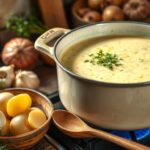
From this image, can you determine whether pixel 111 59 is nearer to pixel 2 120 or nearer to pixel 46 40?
pixel 46 40

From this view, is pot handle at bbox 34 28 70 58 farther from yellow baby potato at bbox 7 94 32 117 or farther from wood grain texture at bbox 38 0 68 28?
wood grain texture at bbox 38 0 68 28

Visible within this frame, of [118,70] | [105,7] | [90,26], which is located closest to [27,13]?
[105,7]

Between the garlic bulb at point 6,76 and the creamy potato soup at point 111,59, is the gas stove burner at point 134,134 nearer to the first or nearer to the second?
the creamy potato soup at point 111,59

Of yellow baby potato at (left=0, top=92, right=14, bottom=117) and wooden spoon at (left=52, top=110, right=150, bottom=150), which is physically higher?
yellow baby potato at (left=0, top=92, right=14, bottom=117)

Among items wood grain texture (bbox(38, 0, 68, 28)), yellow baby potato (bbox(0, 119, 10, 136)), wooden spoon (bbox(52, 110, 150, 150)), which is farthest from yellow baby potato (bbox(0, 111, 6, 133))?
wood grain texture (bbox(38, 0, 68, 28))

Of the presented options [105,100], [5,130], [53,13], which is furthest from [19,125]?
[53,13]

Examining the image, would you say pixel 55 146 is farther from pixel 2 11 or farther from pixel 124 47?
pixel 2 11
